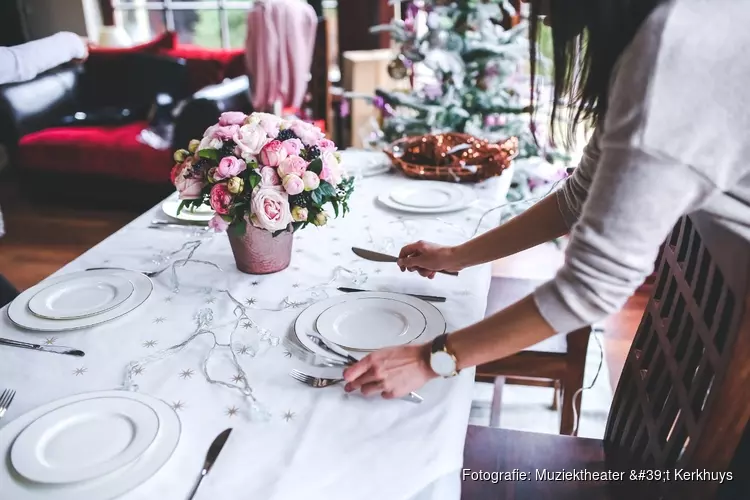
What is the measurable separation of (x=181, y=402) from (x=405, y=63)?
94.2 inches

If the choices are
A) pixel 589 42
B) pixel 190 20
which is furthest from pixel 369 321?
pixel 190 20

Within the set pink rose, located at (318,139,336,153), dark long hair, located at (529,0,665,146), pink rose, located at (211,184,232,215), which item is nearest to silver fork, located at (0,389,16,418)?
pink rose, located at (211,184,232,215)

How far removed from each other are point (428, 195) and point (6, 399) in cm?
99

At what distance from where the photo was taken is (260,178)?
A: 39.1 inches

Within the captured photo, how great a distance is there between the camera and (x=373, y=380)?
0.77 meters

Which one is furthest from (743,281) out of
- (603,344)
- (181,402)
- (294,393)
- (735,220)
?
(603,344)

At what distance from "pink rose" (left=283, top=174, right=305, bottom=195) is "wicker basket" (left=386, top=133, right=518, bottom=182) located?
2.18 feet

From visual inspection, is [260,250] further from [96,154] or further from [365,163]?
[96,154]

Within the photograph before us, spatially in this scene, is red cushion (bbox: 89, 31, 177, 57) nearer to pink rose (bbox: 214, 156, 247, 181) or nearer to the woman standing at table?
pink rose (bbox: 214, 156, 247, 181)

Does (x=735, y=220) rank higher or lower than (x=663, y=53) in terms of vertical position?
lower

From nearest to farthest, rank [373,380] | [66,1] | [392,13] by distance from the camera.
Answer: [373,380] < [392,13] < [66,1]

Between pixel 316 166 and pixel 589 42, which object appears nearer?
pixel 589 42

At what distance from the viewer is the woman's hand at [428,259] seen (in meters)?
1.08

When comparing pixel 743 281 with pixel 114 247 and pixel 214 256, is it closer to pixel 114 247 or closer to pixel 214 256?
pixel 214 256
